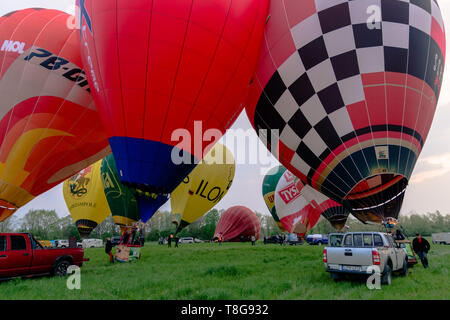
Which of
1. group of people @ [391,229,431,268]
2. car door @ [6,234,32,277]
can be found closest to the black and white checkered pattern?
group of people @ [391,229,431,268]

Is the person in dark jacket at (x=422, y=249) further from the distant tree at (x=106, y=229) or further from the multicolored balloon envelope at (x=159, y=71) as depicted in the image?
the distant tree at (x=106, y=229)

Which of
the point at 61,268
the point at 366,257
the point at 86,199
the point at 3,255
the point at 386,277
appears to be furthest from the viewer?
the point at 86,199

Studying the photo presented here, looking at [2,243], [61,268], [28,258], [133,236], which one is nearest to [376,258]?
[61,268]

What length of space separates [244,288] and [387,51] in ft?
24.7

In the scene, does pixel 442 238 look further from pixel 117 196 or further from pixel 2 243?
pixel 2 243

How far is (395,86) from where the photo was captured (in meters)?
8.06

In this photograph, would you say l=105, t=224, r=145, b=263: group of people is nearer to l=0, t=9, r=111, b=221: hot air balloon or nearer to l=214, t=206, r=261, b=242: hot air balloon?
l=0, t=9, r=111, b=221: hot air balloon

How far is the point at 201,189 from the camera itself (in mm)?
20766

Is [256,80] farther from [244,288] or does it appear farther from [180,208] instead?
[180,208]

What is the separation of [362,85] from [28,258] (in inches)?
419

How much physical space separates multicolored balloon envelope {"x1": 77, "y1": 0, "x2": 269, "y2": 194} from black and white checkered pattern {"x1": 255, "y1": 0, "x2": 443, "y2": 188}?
2.08 m

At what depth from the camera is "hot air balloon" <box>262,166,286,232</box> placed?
32.1 m
